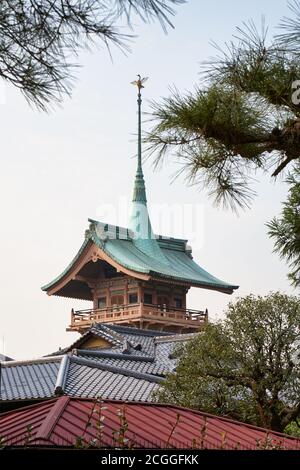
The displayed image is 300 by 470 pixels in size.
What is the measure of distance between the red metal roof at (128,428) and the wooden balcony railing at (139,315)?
19.1 m

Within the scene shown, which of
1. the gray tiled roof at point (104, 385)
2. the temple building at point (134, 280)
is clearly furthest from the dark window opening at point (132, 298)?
the gray tiled roof at point (104, 385)

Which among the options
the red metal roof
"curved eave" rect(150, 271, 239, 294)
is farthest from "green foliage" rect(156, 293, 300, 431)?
"curved eave" rect(150, 271, 239, 294)

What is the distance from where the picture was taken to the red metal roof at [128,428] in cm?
524

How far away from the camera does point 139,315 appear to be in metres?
25.6

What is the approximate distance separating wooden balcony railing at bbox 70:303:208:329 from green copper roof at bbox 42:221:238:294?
105cm

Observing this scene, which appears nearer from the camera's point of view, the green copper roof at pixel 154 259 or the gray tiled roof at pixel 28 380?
the gray tiled roof at pixel 28 380

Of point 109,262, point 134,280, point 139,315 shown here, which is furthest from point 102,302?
point 139,315

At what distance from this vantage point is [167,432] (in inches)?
229

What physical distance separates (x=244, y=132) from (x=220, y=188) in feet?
2.07

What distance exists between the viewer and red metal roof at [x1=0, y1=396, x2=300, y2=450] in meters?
5.24

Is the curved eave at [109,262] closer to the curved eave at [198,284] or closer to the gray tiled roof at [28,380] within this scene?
the curved eave at [198,284]

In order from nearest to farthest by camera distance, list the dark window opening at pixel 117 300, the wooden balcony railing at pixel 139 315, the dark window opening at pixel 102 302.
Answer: the wooden balcony railing at pixel 139 315 < the dark window opening at pixel 117 300 < the dark window opening at pixel 102 302

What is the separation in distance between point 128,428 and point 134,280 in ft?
71.1
